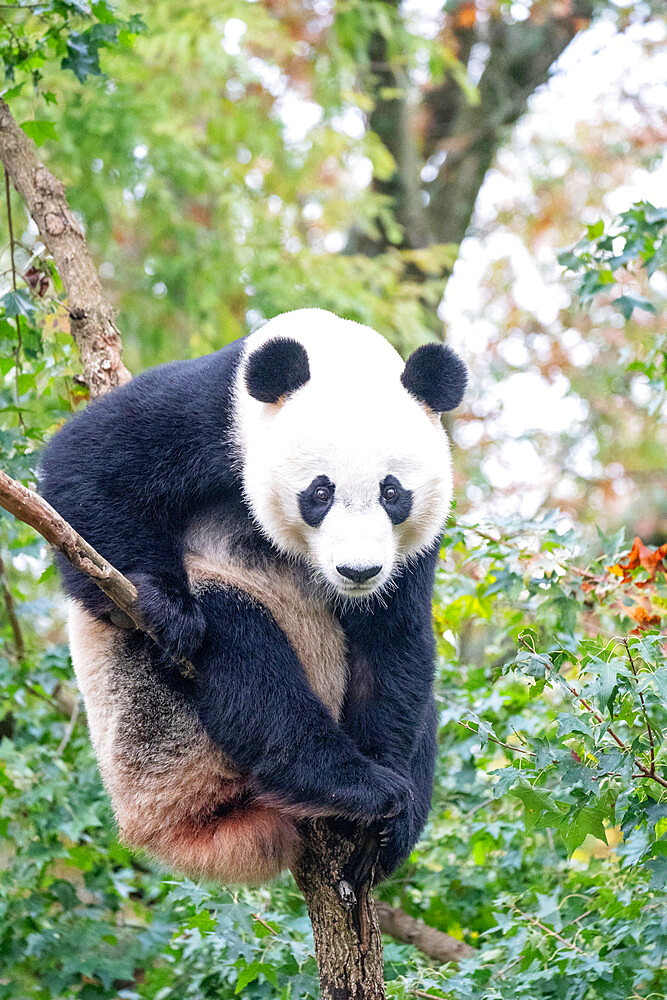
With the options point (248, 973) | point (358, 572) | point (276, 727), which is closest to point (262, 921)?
point (248, 973)

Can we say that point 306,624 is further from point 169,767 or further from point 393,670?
point 169,767

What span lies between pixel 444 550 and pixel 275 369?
1.30 meters

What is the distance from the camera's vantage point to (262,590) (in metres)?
3.17

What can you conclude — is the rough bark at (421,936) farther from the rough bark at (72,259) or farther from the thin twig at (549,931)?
the rough bark at (72,259)

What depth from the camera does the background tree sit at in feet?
9.51

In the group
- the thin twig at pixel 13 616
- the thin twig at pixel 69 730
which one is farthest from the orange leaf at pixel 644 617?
the thin twig at pixel 13 616

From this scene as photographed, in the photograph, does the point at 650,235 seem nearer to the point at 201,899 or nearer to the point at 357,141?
the point at 201,899

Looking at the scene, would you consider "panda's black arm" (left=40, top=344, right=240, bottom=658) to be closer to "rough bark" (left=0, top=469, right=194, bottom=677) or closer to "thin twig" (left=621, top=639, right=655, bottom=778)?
"rough bark" (left=0, top=469, right=194, bottom=677)

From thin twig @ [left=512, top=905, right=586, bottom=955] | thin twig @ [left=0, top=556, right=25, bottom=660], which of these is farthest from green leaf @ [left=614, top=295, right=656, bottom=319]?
thin twig @ [left=0, top=556, right=25, bottom=660]

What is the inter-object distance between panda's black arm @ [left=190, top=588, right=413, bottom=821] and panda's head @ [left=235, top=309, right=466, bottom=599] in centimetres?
29

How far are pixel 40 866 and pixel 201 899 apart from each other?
1094mm

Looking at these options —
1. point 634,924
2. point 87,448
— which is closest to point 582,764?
point 634,924

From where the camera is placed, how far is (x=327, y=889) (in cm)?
286

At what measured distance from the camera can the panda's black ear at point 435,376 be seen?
10.2 ft
